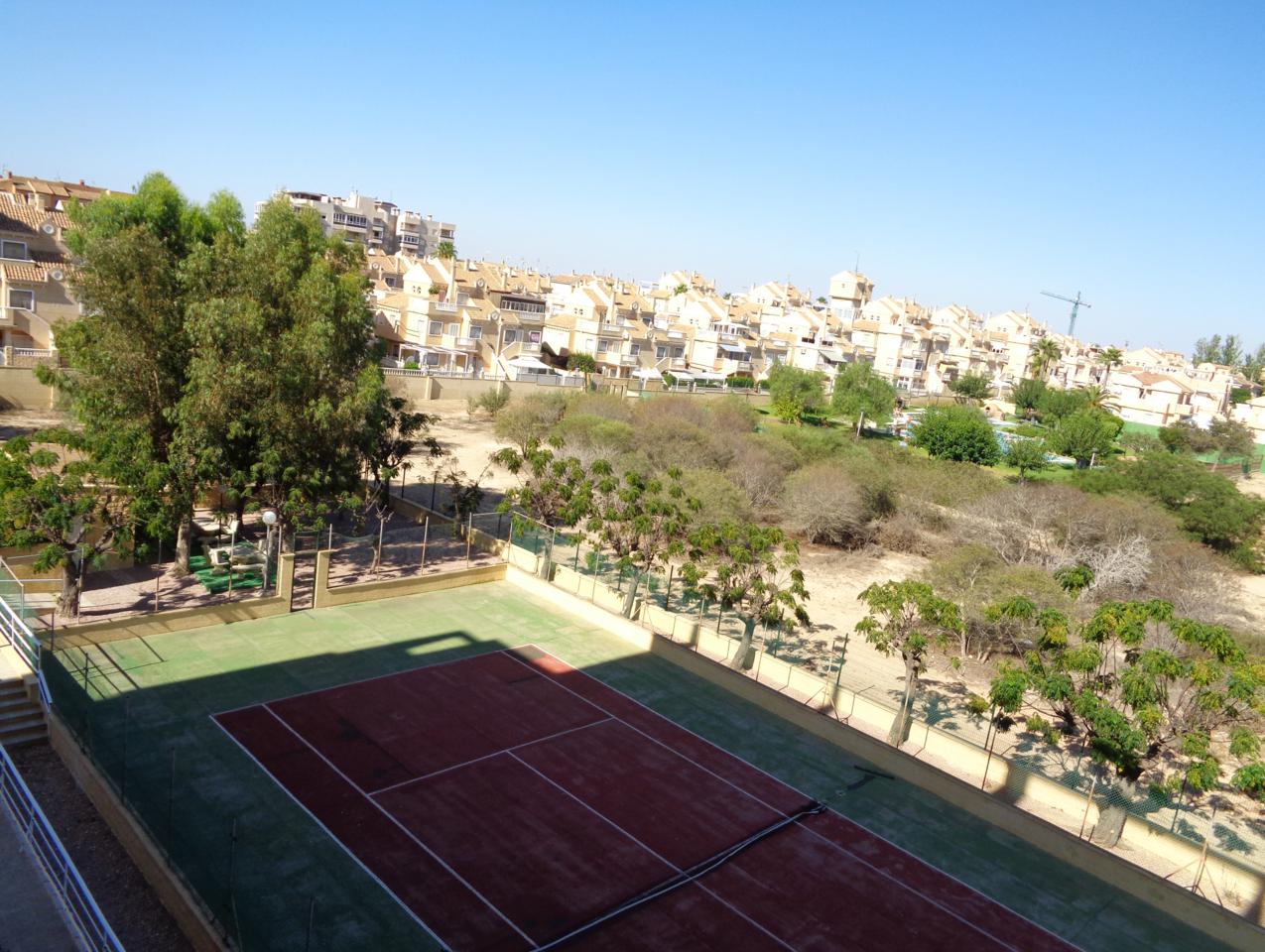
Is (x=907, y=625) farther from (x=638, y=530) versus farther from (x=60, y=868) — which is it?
(x=60, y=868)

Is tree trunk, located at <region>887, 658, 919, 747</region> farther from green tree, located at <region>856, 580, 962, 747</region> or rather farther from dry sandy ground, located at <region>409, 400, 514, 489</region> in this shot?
dry sandy ground, located at <region>409, 400, 514, 489</region>

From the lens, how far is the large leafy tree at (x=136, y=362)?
64.6ft

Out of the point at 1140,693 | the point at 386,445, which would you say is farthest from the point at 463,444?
the point at 1140,693

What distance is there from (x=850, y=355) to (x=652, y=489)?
76060 mm

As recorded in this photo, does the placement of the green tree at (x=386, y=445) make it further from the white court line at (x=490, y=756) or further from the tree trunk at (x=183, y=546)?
the white court line at (x=490, y=756)

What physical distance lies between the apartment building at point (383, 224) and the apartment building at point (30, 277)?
6608 centimetres

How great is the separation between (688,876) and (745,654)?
7.64 m

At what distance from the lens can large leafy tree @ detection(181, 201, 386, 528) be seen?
19.9 metres

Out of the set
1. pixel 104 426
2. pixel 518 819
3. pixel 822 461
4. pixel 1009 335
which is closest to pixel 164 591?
pixel 104 426

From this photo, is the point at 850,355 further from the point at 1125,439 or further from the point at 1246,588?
the point at 1246,588

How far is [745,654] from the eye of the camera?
68.3ft

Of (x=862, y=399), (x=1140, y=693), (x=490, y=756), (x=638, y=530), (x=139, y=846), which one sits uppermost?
(x=862, y=399)

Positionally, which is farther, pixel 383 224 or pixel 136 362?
pixel 383 224

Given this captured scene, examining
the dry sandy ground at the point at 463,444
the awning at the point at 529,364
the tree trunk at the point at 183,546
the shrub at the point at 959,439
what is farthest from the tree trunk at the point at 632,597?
the awning at the point at 529,364
